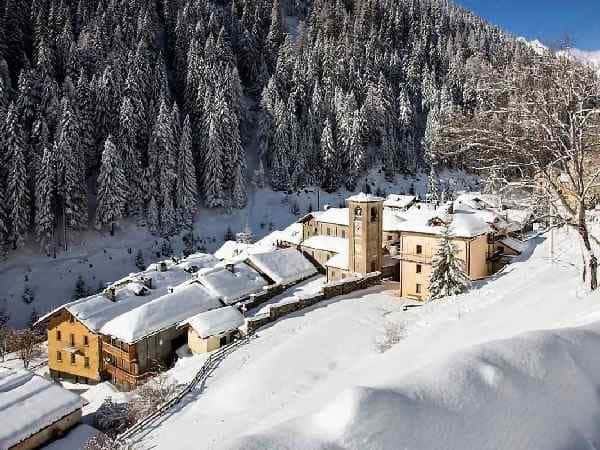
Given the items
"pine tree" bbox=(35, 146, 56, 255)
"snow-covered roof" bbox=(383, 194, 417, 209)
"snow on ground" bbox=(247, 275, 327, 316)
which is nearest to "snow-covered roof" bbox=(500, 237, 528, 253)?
"snow on ground" bbox=(247, 275, 327, 316)

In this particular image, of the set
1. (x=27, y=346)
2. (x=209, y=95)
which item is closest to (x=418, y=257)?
(x=27, y=346)

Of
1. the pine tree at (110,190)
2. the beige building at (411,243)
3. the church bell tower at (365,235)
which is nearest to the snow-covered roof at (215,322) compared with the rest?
the church bell tower at (365,235)

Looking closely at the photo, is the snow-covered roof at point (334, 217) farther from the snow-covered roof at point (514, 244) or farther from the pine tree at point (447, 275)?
the pine tree at point (447, 275)

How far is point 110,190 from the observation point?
5884cm

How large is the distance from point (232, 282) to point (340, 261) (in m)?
9.04

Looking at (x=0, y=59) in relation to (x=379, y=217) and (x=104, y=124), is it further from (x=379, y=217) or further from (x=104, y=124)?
(x=379, y=217)

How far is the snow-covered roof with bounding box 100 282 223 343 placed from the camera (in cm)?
3157

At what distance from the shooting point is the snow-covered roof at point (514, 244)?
37656 millimetres

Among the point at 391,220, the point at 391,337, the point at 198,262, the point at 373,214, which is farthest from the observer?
the point at 198,262

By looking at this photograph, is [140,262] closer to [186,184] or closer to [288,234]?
[186,184]

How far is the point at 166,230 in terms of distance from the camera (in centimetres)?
6225

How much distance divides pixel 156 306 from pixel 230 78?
53.8 metres

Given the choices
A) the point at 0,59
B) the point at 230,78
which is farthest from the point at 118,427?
the point at 230,78

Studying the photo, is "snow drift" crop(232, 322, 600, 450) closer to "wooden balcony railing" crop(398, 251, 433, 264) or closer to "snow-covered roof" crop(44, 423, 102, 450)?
"snow-covered roof" crop(44, 423, 102, 450)
